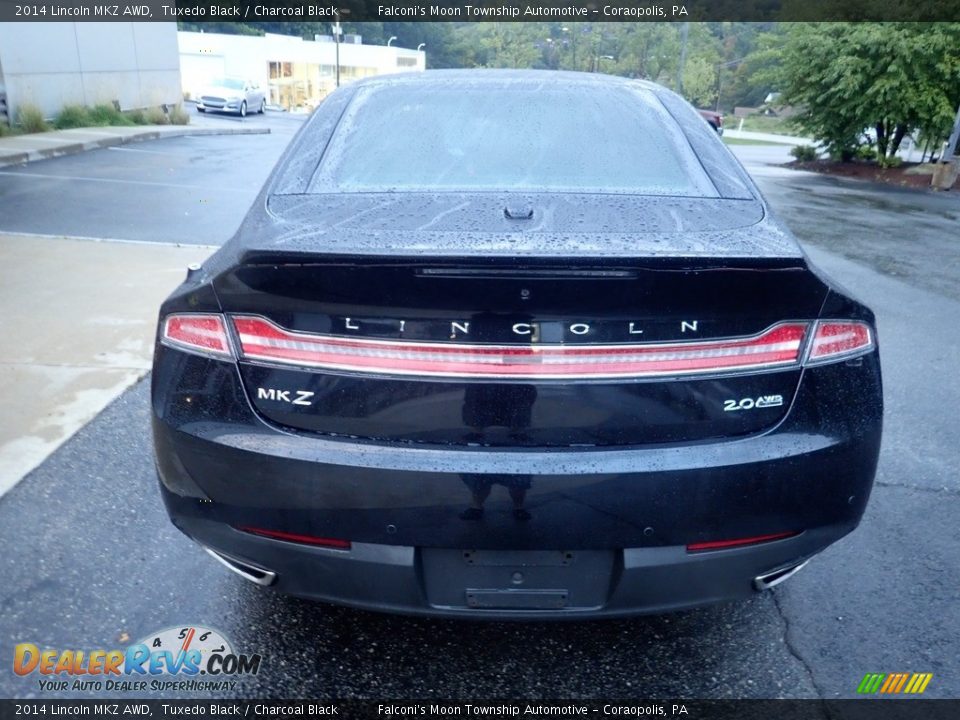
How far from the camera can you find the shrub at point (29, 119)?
1566cm

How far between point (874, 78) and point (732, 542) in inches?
883

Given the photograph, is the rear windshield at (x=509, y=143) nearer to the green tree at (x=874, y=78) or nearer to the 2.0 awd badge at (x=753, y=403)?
the 2.0 awd badge at (x=753, y=403)

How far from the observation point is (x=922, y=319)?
601cm

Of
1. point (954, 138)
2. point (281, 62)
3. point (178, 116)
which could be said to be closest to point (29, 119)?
point (178, 116)

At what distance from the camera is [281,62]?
2376 inches

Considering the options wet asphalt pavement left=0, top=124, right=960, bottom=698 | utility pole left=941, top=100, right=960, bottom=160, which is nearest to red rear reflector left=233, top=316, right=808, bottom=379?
wet asphalt pavement left=0, top=124, right=960, bottom=698

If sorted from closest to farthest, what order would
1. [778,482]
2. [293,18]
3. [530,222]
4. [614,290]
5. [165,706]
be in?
1. [614,290]
2. [778,482]
3. [530,222]
4. [165,706]
5. [293,18]

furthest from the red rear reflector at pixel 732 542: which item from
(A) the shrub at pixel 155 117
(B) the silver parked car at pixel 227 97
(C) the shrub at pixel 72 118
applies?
(B) the silver parked car at pixel 227 97

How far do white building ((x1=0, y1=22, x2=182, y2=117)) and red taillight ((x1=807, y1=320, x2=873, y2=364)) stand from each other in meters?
18.0

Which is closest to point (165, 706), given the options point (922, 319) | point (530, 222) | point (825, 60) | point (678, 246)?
point (530, 222)

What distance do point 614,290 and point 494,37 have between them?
305 feet

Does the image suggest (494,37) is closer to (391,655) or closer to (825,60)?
(825,60)

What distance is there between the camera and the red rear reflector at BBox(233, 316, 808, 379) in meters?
1.72

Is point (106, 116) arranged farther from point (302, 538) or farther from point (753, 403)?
point (753, 403)
